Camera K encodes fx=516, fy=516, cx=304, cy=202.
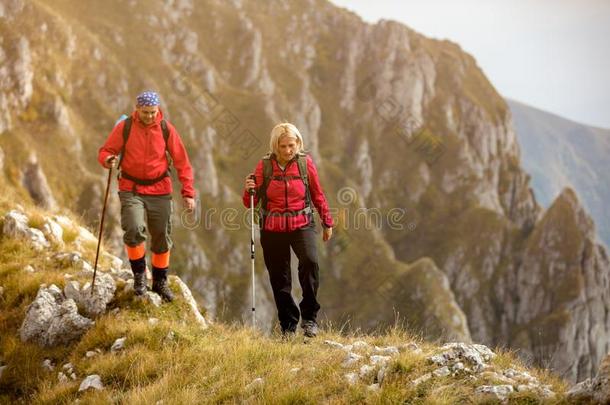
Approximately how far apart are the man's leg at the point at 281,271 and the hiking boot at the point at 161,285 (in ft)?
6.00

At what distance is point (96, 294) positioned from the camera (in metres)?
8.64

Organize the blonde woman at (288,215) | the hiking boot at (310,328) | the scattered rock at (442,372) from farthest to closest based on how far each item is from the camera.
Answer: the blonde woman at (288,215), the hiking boot at (310,328), the scattered rock at (442,372)

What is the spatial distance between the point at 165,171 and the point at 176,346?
3.36 m

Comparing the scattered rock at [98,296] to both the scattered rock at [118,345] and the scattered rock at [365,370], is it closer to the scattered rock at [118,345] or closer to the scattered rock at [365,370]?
the scattered rock at [118,345]

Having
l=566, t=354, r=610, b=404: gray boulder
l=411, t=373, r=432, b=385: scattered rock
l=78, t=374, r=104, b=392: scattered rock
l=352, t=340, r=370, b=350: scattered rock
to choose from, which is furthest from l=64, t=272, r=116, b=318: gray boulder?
l=566, t=354, r=610, b=404: gray boulder

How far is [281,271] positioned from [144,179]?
292 cm

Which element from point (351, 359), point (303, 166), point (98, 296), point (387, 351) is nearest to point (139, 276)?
point (98, 296)

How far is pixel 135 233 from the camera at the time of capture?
8.84 meters

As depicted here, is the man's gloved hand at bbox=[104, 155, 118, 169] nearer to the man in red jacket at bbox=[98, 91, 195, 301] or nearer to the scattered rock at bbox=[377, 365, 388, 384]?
the man in red jacket at bbox=[98, 91, 195, 301]

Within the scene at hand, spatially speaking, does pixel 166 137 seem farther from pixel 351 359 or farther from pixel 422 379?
pixel 422 379

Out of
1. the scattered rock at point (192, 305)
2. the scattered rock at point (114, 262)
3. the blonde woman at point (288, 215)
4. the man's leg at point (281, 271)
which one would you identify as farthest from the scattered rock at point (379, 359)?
the scattered rock at point (114, 262)

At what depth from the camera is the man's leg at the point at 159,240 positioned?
9148mm

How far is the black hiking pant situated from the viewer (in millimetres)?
8820

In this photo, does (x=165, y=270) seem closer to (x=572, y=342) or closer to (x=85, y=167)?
(x=85, y=167)
